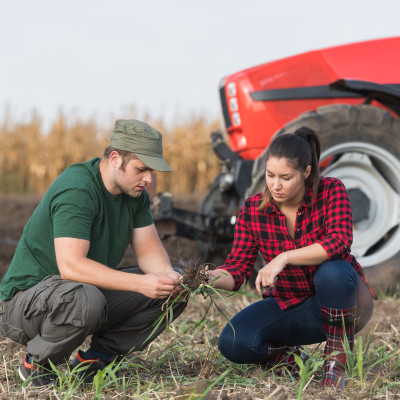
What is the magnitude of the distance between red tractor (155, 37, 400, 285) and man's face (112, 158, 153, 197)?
1.55 m

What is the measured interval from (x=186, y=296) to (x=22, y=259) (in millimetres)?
777

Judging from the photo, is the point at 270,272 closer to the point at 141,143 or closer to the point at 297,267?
the point at 297,267

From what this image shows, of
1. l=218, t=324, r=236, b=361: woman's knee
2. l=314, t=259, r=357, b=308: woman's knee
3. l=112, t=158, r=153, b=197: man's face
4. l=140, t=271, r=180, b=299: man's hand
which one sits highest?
l=112, t=158, r=153, b=197: man's face

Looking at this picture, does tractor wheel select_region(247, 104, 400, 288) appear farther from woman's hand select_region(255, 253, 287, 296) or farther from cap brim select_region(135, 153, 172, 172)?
woman's hand select_region(255, 253, 287, 296)

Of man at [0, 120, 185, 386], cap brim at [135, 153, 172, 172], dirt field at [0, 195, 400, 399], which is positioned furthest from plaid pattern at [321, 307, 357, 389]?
cap brim at [135, 153, 172, 172]

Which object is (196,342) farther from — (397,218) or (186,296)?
(397,218)

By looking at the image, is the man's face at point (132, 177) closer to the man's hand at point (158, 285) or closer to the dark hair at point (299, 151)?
the man's hand at point (158, 285)

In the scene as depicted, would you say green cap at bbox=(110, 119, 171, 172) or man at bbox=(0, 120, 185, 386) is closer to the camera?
man at bbox=(0, 120, 185, 386)

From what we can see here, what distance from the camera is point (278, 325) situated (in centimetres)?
284

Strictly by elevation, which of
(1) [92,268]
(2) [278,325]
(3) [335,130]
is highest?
(3) [335,130]

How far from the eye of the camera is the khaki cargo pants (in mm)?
2592

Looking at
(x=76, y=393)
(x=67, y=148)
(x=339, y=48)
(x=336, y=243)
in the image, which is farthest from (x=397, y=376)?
(x=67, y=148)

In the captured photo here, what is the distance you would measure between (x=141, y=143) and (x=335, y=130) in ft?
6.76

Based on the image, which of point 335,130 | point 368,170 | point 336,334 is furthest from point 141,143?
point 368,170
